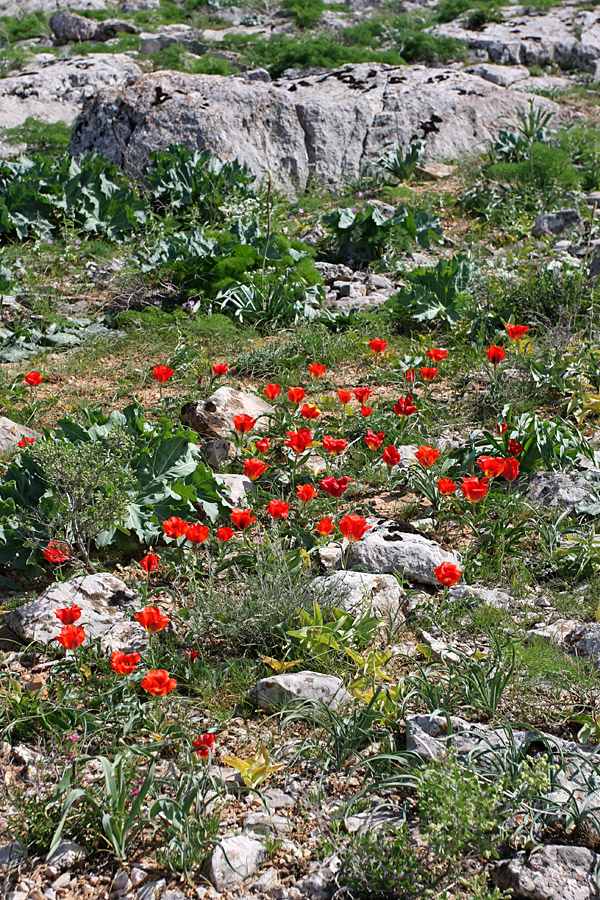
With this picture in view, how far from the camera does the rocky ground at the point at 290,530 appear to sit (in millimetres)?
2078

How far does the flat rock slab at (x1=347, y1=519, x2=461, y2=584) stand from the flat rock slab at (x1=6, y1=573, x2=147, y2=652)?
0.96 meters

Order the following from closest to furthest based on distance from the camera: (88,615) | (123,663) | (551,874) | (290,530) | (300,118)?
(551,874) → (123,663) → (88,615) → (290,530) → (300,118)

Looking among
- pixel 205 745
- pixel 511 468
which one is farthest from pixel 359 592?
pixel 205 745

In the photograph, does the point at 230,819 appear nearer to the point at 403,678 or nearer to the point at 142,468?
the point at 403,678

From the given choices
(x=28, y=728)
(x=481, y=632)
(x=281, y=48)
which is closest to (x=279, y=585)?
(x=481, y=632)

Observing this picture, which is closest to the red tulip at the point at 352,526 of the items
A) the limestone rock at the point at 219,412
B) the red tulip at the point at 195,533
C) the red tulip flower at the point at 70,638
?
the red tulip at the point at 195,533

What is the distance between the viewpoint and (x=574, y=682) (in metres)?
2.55

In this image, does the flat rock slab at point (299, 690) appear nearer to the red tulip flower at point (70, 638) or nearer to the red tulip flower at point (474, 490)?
the red tulip flower at point (70, 638)

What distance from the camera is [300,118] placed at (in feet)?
29.6

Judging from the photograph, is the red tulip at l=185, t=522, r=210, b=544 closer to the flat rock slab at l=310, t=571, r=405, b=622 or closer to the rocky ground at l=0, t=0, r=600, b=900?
the rocky ground at l=0, t=0, r=600, b=900

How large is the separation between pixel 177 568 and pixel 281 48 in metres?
13.8

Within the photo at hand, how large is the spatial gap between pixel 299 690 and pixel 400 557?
2.92 feet

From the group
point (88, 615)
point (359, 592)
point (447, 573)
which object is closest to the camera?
point (447, 573)

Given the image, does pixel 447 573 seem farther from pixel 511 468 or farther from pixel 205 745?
pixel 205 745
